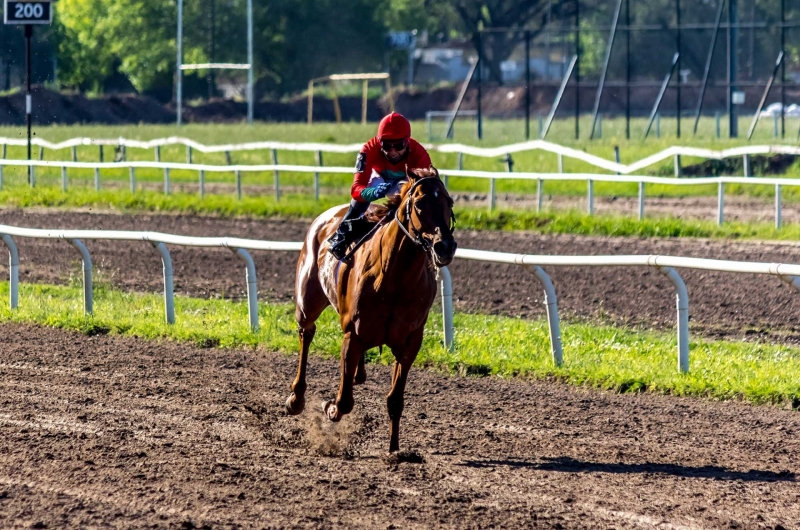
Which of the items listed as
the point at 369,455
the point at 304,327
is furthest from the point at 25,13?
the point at 369,455

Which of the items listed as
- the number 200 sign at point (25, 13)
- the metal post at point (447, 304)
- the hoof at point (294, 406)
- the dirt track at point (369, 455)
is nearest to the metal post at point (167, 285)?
the dirt track at point (369, 455)

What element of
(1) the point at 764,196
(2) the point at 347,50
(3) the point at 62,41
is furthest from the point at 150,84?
(1) the point at 764,196

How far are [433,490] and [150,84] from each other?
55.5 metres

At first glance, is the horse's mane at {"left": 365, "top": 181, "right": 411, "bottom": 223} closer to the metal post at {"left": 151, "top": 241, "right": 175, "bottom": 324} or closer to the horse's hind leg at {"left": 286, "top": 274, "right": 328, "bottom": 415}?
the horse's hind leg at {"left": 286, "top": 274, "right": 328, "bottom": 415}

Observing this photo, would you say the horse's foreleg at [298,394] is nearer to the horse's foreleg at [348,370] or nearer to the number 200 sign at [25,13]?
the horse's foreleg at [348,370]

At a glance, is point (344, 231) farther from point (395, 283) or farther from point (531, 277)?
point (531, 277)

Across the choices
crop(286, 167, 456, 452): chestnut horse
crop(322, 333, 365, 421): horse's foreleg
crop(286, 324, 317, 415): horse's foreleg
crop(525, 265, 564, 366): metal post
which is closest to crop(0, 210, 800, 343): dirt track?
crop(525, 265, 564, 366): metal post

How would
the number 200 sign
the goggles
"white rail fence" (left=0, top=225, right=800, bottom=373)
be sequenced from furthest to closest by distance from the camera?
the number 200 sign, "white rail fence" (left=0, top=225, right=800, bottom=373), the goggles

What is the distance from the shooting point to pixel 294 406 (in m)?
7.41

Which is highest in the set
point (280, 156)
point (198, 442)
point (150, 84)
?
point (150, 84)

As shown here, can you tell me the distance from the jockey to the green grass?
2.28 meters

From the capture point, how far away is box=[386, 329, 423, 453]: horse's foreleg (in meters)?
6.55

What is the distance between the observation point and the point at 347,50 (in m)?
62.5

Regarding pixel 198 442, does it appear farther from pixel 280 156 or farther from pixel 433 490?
pixel 280 156
